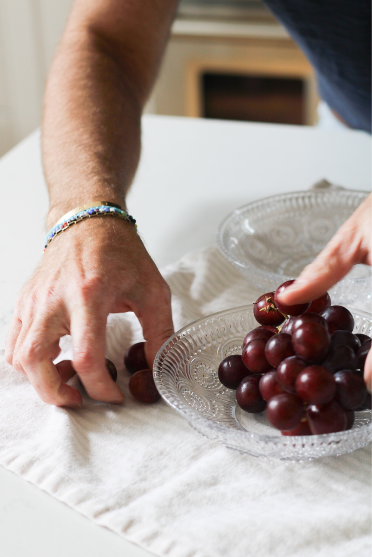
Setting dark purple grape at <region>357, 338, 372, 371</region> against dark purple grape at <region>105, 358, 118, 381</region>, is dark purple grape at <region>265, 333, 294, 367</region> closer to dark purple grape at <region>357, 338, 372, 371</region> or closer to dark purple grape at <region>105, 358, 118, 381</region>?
dark purple grape at <region>357, 338, 372, 371</region>

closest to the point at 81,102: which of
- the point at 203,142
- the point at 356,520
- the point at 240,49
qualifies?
the point at 203,142

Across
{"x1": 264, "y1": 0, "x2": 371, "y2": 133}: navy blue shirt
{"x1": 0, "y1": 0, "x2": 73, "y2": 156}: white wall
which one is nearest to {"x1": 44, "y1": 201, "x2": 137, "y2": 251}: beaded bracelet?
{"x1": 264, "y1": 0, "x2": 371, "y2": 133}: navy blue shirt

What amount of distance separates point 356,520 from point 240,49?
2870 millimetres

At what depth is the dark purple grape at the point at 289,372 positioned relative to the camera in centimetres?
52

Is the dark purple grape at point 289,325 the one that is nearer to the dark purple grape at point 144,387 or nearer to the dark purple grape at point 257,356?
the dark purple grape at point 257,356

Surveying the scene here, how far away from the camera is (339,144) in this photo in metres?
1.37

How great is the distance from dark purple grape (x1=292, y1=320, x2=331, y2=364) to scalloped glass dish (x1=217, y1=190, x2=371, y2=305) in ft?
1.18

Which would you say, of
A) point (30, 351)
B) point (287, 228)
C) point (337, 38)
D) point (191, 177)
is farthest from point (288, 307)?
point (337, 38)

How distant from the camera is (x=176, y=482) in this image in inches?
20.9

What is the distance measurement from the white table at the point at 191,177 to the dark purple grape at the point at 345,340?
456mm

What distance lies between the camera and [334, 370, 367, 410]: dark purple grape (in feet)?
1.67

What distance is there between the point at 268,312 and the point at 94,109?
0.59 metres

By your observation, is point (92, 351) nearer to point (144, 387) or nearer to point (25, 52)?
point (144, 387)

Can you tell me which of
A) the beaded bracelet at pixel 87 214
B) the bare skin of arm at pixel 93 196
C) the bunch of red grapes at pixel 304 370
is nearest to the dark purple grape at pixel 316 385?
the bunch of red grapes at pixel 304 370
